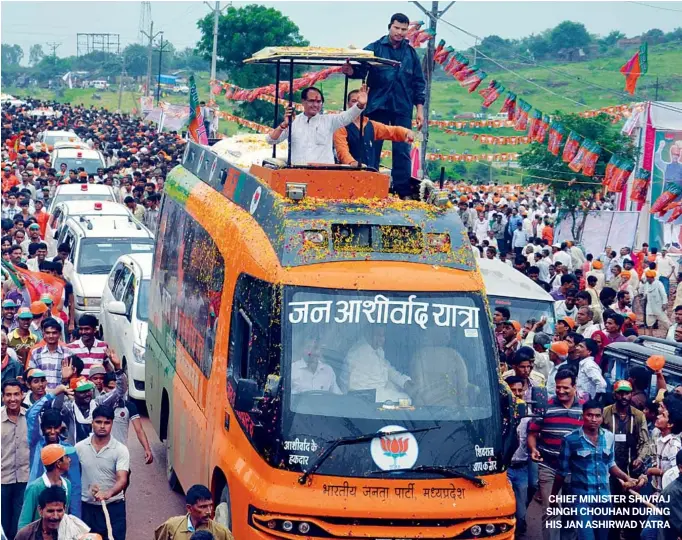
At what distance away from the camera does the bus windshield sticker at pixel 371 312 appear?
729 centimetres

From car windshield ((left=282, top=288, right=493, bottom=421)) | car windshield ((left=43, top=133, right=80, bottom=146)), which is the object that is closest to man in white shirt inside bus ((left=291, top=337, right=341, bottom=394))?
car windshield ((left=282, top=288, right=493, bottom=421))

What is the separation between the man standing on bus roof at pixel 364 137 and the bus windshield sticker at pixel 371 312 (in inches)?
122

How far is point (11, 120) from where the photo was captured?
180 feet

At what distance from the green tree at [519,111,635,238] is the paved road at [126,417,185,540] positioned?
1897 cm

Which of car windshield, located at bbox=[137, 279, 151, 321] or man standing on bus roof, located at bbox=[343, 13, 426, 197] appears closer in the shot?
man standing on bus roof, located at bbox=[343, 13, 426, 197]

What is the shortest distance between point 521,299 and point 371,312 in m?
7.90

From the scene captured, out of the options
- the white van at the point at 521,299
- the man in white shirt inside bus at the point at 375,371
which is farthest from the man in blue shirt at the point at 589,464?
the white van at the point at 521,299

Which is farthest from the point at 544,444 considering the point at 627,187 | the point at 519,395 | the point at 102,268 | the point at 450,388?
the point at 627,187

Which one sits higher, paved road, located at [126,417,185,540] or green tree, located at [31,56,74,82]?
paved road, located at [126,417,185,540]

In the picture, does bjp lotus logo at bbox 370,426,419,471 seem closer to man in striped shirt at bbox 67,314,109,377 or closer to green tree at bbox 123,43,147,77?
man in striped shirt at bbox 67,314,109,377

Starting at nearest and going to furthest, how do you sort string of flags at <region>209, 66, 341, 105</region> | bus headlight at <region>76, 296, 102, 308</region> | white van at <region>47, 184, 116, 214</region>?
1. bus headlight at <region>76, 296, 102, 308</region>
2. white van at <region>47, 184, 116, 214</region>
3. string of flags at <region>209, 66, 341, 105</region>

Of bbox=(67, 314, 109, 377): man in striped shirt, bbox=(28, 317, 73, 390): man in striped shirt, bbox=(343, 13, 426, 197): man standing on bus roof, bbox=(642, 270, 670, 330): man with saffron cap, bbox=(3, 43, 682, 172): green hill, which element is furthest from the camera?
bbox=(3, 43, 682, 172): green hill

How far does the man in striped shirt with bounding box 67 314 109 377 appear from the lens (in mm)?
10609

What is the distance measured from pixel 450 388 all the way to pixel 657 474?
2499 mm
